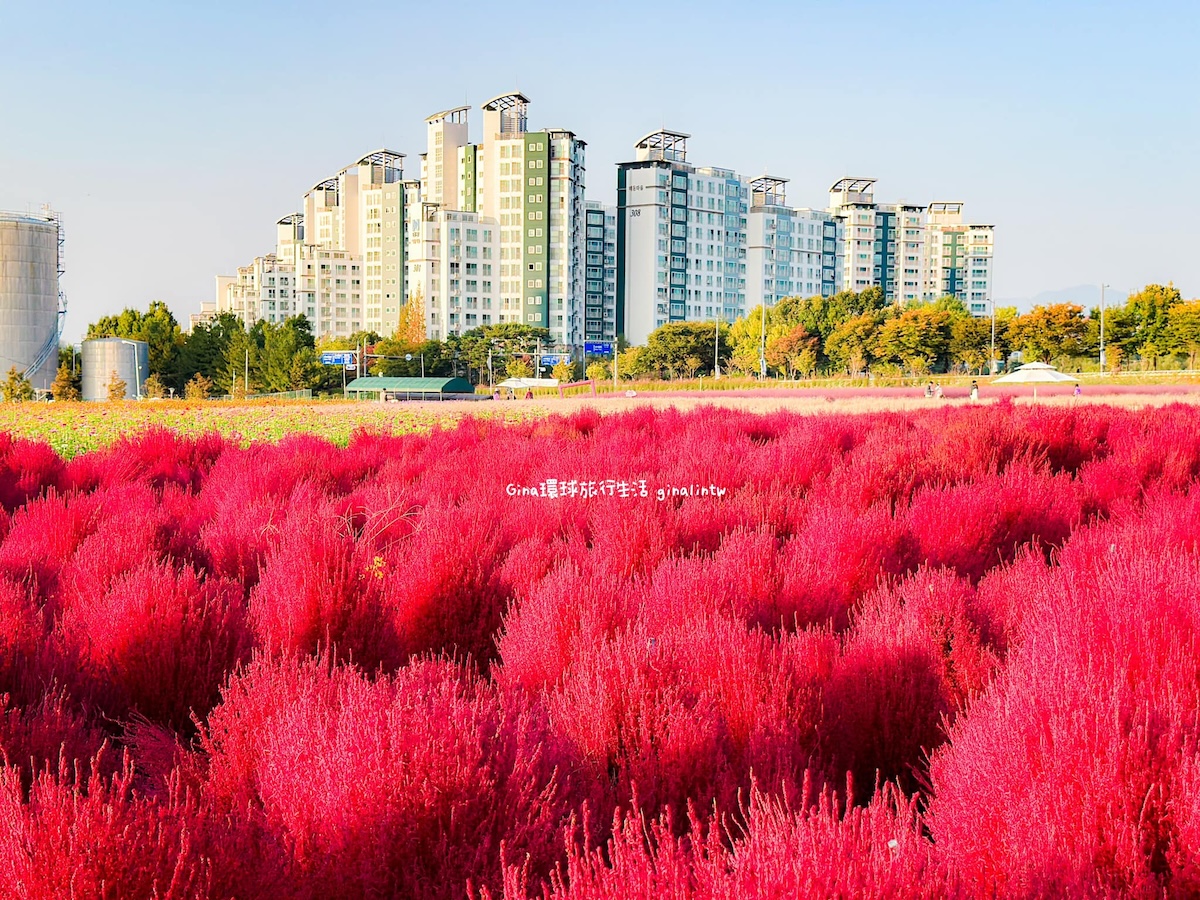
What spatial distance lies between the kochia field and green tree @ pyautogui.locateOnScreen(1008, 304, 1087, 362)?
194ft

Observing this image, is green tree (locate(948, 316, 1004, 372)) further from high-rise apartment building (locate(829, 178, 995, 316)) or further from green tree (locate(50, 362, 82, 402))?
high-rise apartment building (locate(829, 178, 995, 316))

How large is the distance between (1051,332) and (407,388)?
40122 millimetres

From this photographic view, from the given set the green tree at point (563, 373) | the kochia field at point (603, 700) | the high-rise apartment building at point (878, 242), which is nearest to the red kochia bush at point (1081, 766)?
the kochia field at point (603, 700)

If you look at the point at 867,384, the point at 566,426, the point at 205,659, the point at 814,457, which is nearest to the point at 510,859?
the point at 205,659

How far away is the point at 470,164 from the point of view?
340 ft

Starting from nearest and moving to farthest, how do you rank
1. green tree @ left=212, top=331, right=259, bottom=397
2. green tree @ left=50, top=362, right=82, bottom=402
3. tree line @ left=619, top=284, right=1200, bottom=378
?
1. green tree @ left=50, top=362, right=82, bottom=402
2. tree line @ left=619, top=284, right=1200, bottom=378
3. green tree @ left=212, top=331, right=259, bottom=397

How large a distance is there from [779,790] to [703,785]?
0.61 ft

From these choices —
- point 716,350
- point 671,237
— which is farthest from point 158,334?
point 671,237

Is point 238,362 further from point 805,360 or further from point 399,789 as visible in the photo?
point 399,789

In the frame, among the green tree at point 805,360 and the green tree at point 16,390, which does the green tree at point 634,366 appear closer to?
the green tree at point 805,360

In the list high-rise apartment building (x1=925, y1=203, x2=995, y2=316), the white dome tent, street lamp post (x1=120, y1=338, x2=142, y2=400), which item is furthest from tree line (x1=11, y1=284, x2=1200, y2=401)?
high-rise apartment building (x1=925, y1=203, x2=995, y2=316)

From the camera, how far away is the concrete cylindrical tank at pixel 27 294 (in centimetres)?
5562

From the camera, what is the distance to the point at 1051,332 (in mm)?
59562

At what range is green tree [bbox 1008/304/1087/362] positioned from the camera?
5947 cm
